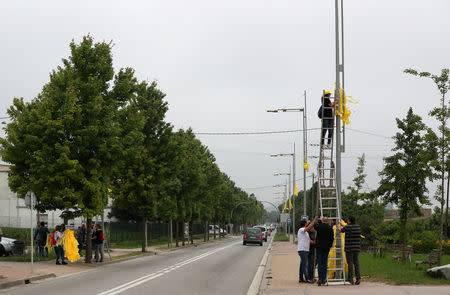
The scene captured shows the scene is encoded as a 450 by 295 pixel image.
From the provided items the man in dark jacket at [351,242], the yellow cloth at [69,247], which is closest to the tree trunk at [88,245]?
the yellow cloth at [69,247]

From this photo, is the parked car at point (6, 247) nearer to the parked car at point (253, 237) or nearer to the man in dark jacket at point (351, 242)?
the man in dark jacket at point (351, 242)

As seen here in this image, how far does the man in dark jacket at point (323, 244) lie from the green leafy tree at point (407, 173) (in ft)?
27.2

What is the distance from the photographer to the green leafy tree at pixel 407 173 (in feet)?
70.9

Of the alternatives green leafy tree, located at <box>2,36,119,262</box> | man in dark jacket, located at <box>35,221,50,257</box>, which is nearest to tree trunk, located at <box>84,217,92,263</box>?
green leafy tree, located at <box>2,36,119,262</box>

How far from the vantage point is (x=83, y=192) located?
22812 mm

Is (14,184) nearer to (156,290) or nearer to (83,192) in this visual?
(83,192)

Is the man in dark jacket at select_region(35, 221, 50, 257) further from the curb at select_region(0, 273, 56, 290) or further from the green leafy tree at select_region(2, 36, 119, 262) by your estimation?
the curb at select_region(0, 273, 56, 290)

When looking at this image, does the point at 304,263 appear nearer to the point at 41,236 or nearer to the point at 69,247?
the point at 69,247

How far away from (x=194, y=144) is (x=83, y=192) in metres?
30.0

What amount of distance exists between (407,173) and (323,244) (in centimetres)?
870

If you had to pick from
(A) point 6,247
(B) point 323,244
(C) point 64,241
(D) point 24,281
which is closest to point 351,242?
(B) point 323,244

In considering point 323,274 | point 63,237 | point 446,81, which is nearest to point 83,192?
point 63,237

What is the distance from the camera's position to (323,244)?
47.2ft

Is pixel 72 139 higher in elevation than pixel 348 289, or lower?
higher
